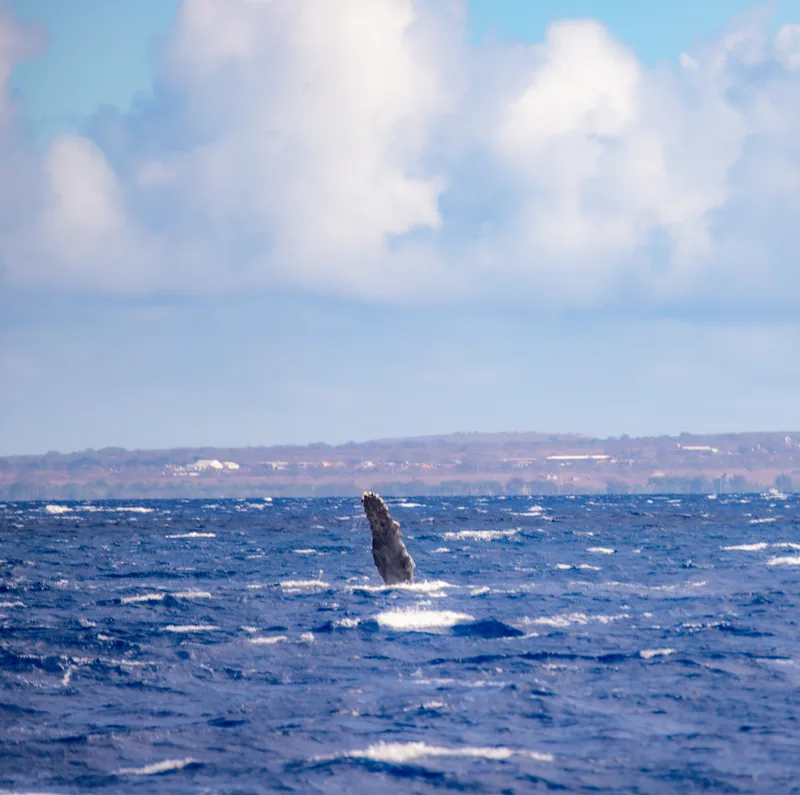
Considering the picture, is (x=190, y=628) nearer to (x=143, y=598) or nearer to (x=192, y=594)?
(x=143, y=598)

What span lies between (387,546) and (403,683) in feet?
60.4

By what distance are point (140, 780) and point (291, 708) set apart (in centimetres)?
446

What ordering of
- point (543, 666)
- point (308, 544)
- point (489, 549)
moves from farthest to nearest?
point (308, 544) → point (489, 549) → point (543, 666)

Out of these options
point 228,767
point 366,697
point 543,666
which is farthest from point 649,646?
point 228,767

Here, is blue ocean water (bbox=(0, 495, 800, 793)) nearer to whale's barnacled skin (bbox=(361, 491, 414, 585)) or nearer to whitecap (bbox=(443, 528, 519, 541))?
whale's barnacled skin (bbox=(361, 491, 414, 585))

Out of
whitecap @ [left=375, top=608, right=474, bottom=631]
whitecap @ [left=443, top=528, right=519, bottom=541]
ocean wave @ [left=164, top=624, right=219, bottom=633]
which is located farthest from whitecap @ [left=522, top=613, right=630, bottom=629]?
whitecap @ [left=443, top=528, right=519, bottom=541]

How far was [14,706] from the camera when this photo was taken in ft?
65.2

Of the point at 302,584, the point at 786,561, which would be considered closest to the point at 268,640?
the point at 302,584

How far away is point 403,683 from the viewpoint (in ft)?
70.1

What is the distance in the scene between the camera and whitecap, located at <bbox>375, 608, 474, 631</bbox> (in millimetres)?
29141

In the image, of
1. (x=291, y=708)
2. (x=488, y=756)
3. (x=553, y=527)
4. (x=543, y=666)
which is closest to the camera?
(x=488, y=756)

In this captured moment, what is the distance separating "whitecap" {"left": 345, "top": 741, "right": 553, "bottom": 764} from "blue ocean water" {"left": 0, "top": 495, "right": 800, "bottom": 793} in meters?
0.04

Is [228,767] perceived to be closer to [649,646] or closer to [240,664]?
[240,664]

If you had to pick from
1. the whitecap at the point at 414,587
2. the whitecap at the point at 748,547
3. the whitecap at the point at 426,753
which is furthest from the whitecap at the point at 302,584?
the whitecap at the point at 748,547
